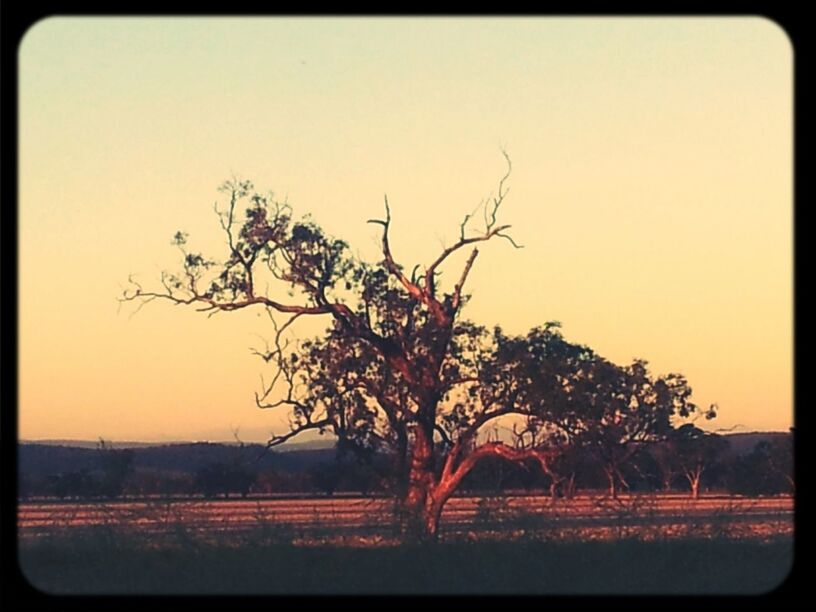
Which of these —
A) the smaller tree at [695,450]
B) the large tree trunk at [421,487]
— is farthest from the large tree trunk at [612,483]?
the smaller tree at [695,450]

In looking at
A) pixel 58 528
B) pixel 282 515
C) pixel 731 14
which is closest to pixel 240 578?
pixel 58 528

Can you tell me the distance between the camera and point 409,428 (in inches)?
838

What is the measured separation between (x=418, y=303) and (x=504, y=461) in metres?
2.74

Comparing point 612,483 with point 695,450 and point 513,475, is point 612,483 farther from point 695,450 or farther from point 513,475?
point 695,450

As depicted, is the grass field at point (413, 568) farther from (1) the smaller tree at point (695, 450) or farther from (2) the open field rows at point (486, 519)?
(1) the smaller tree at point (695, 450)

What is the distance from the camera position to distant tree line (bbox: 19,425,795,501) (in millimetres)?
22250

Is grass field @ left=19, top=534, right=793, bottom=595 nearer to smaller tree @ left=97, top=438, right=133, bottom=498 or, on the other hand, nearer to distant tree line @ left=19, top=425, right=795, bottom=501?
distant tree line @ left=19, top=425, right=795, bottom=501

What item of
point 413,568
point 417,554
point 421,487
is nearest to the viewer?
point 413,568

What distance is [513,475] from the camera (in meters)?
24.9

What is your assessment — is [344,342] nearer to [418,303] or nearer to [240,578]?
[418,303]

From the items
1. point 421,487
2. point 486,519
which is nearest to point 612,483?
point 486,519

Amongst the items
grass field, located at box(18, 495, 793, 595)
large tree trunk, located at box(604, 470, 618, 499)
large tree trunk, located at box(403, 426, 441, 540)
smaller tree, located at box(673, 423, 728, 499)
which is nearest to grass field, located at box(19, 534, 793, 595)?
grass field, located at box(18, 495, 793, 595)

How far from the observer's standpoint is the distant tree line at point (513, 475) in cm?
2225

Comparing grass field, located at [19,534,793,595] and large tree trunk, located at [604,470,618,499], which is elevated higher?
large tree trunk, located at [604,470,618,499]
